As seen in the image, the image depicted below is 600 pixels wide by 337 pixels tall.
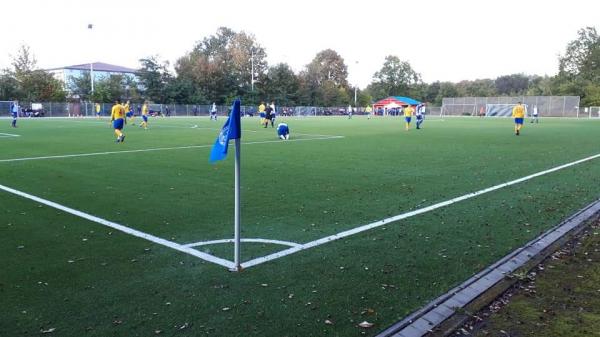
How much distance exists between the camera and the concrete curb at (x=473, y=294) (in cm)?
384

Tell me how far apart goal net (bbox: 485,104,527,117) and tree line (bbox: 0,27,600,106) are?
56.9 ft

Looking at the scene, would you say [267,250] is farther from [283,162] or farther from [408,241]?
[283,162]

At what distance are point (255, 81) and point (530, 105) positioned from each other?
48955 mm

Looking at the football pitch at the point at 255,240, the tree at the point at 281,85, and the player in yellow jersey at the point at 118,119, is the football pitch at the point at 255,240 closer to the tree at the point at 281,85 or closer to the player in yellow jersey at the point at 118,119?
the player in yellow jersey at the point at 118,119

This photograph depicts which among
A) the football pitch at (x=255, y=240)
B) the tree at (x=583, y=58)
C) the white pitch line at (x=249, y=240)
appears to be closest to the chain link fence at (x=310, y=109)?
the tree at (x=583, y=58)

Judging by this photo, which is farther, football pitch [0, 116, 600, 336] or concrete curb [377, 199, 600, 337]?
football pitch [0, 116, 600, 336]

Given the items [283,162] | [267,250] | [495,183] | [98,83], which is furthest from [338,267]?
[98,83]

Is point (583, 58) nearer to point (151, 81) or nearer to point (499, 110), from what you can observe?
point (499, 110)

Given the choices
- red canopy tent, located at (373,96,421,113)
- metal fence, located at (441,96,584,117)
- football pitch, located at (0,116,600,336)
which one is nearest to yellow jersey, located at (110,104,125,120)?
football pitch, located at (0,116,600,336)

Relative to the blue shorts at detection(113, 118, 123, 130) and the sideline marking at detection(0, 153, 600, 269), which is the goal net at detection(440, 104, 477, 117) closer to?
the blue shorts at detection(113, 118, 123, 130)

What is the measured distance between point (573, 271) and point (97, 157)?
1348 centimetres

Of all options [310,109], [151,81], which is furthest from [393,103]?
[151,81]

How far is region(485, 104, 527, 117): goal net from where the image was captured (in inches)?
3095

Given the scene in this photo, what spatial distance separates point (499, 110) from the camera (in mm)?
80562
